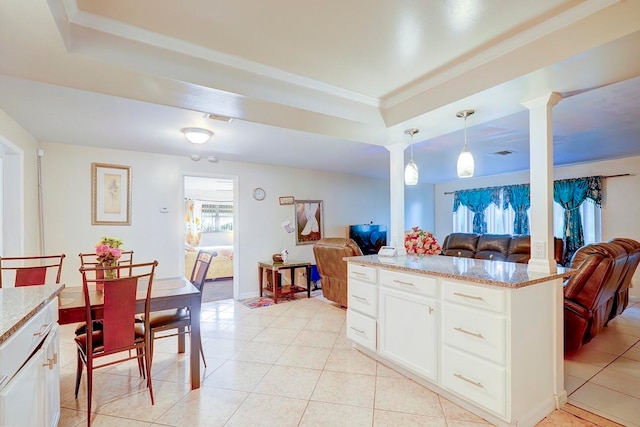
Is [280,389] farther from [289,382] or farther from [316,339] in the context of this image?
[316,339]

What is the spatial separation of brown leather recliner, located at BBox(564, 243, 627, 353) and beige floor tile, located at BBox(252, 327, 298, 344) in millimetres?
2620

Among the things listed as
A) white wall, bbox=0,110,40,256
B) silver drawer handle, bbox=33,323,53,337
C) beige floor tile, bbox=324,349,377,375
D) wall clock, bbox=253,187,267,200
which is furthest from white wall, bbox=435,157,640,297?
white wall, bbox=0,110,40,256

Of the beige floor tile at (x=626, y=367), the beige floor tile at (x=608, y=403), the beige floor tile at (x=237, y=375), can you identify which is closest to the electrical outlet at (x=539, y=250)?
the beige floor tile at (x=608, y=403)

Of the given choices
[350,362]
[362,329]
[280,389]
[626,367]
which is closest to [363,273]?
[362,329]

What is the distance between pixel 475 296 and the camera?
6.42ft

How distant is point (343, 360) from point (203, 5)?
9.26 ft

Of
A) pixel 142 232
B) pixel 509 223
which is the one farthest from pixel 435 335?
pixel 509 223

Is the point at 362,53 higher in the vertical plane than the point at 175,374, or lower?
higher

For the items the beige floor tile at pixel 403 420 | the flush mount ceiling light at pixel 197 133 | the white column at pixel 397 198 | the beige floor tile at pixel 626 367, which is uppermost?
the flush mount ceiling light at pixel 197 133

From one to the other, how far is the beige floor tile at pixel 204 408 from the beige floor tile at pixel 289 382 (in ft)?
0.63

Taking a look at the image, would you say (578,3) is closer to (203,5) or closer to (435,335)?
(203,5)

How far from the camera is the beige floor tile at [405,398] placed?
2.07 meters

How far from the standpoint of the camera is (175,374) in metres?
2.57

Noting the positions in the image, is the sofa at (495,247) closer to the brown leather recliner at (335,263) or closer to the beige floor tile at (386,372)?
the brown leather recliner at (335,263)
